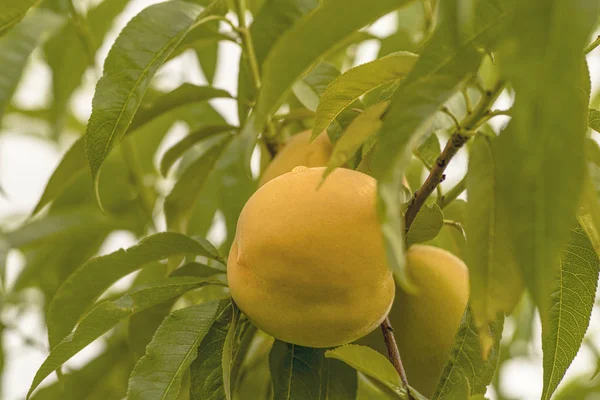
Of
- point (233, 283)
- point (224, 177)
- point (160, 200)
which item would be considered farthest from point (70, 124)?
point (233, 283)

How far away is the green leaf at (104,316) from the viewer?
738 mm

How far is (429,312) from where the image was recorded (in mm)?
831

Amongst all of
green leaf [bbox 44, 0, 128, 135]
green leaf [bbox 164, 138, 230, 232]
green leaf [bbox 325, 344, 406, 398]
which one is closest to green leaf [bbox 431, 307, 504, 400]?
green leaf [bbox 325, 344, 406, 398]

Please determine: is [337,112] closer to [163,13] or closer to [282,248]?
[282,248]

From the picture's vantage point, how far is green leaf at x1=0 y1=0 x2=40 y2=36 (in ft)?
3.01

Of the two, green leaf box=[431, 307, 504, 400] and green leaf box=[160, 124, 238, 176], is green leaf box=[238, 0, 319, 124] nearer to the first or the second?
green leaf box=[160, 124, 238, 176]

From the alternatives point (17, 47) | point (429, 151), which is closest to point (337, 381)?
point (429, 151)

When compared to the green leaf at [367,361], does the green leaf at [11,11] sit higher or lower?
higher

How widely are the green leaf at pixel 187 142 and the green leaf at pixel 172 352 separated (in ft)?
1.18

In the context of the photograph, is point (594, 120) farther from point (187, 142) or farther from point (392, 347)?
point (187, 142)

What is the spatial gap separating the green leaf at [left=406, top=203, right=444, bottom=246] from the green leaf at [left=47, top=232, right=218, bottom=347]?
26 centimetres

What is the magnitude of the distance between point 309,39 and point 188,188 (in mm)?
588

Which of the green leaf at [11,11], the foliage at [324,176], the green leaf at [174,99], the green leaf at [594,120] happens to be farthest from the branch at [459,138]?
the green leaf at [11,11]

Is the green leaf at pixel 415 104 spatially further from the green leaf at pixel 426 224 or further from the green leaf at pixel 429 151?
the green leaf at pixel 429 151
